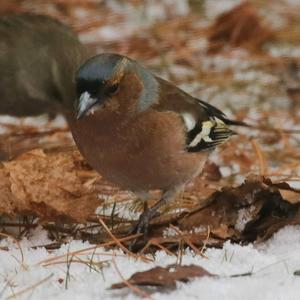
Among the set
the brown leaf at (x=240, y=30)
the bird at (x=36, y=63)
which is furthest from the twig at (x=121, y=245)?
the brown leaf at (x=240, y=30)

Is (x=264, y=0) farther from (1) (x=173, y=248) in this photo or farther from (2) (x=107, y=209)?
(1) (x=173, y=248)

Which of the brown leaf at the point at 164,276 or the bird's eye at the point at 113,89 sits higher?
the bird's eye at the point at 113,89

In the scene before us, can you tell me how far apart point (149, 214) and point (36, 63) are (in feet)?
6.14

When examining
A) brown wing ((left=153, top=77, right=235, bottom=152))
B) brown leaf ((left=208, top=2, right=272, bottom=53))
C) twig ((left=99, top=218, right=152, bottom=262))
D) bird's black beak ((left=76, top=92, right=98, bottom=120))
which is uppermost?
bird's black beak ((left=76, top=92, right=98, bottom=120))

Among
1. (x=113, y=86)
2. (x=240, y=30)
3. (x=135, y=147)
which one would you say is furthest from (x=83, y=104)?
(x=240, y=30)

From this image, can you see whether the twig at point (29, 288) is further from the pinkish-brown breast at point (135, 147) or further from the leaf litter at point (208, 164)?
the pinkish-brown breast at point (135, 147)

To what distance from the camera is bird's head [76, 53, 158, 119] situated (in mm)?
2912

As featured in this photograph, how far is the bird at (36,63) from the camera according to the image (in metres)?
4.63

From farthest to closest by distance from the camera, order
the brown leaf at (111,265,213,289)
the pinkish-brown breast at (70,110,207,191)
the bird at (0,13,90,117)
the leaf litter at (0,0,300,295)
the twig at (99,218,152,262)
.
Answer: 1. the bird at (0,13,90,117)
2. the leaf litter at (0,0,300,295)
3. the pinkish-brown breast at (70,110,207,191)
4. the twig at (99,218,152,262)
5. the brown leaf at (111,265,213,289)

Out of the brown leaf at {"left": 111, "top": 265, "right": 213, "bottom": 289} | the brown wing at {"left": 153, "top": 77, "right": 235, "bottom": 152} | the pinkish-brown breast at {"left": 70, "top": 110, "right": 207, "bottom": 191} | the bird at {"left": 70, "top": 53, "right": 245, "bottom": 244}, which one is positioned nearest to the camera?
the brown leaf at {"left": 111, "top": 265, "right": 213, "bottom": 289}

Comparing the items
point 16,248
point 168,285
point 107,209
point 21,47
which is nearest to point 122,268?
point 168,285

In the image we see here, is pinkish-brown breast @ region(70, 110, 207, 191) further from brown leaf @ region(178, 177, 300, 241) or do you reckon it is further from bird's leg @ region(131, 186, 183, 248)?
brown leaf @ region(178, 177, 300, 241)

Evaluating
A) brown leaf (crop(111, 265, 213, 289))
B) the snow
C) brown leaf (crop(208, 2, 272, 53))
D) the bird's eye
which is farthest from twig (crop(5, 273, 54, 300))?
brown leaf (crop(208, 2, 272, 53))

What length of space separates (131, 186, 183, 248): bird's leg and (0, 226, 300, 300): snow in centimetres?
22
